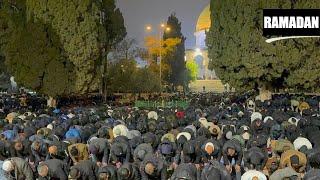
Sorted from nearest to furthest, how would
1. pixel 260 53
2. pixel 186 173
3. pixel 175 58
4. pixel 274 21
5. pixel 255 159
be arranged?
pixel 186 173
pixel 255 159
pixel 274 21
pixel 260 53
pixel 175 58

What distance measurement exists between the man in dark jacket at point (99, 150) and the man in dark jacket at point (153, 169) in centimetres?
269

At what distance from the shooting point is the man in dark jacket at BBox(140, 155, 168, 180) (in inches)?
482

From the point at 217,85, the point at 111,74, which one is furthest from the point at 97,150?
the point at 217,85

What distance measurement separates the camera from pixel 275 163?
13.3 meters

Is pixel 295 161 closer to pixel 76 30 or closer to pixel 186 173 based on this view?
pixel 186 173

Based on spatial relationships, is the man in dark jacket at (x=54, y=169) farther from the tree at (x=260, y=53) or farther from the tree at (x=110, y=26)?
the tree at (x=110, y=26)

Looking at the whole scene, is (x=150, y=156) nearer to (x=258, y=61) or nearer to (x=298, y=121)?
(x=298, y=121)

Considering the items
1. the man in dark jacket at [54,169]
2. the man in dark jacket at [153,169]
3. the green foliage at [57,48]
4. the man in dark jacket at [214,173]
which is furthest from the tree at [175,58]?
the man in dark jacket at [214,173]

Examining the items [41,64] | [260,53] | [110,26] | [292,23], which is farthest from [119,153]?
[110,26]

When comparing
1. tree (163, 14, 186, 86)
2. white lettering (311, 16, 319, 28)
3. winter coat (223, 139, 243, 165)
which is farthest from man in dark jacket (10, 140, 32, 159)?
tree (163, 14, 186, 86)

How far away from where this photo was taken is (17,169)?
12.6 meters

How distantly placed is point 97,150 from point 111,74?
118ft

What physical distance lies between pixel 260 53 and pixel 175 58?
118ft

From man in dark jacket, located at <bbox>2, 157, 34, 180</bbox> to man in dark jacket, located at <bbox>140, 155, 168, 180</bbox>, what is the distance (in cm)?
263
